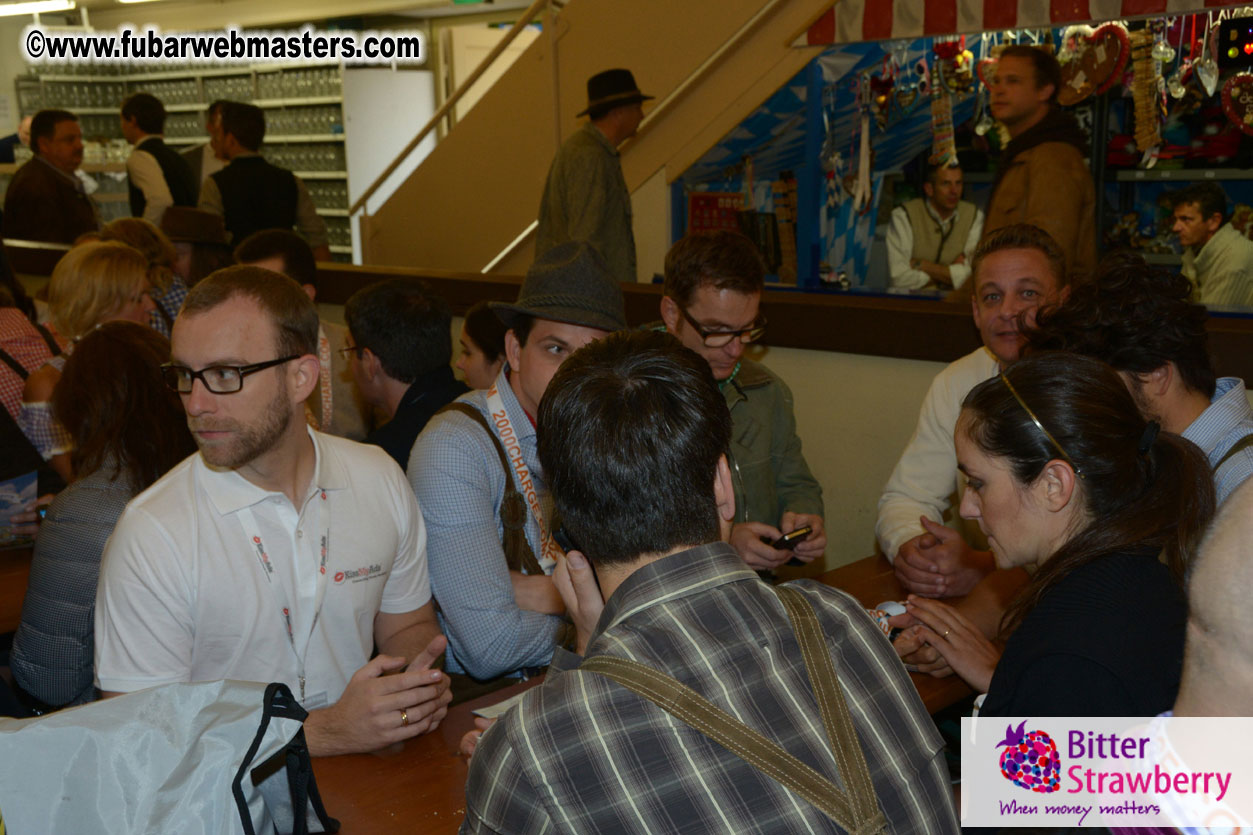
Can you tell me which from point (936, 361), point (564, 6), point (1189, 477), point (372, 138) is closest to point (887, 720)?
point (1189, 477)

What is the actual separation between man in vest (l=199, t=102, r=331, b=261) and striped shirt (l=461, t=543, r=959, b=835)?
5.44 metres

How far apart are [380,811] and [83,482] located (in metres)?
1.23

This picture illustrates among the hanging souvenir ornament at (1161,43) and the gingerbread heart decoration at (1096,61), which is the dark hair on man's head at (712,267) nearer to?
the gingerbread heart decoration at (1096,61)

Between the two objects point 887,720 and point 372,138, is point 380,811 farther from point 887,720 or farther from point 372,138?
point 372,138

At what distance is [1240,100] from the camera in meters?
4.89

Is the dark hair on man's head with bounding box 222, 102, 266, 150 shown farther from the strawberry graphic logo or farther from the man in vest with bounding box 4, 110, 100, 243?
the strawberry graphic logo

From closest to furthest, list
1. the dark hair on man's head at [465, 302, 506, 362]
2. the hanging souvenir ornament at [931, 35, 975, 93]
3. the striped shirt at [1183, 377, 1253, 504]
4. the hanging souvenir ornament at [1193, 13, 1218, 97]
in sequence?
1. the striped shirt at [1183, 377, 1253, 504]
2. the dark hair on man's head at [465, 302, 506, 362]
3. the hanging souvenir ornament at [1193, 13, 1218, 97]
4. the hanging souvenir ornament at [931, 35, 975, 93]

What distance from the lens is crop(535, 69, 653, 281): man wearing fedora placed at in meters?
5.20

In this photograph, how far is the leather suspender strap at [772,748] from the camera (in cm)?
117

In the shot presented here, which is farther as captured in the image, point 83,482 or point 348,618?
point 83,482

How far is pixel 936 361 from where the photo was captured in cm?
385

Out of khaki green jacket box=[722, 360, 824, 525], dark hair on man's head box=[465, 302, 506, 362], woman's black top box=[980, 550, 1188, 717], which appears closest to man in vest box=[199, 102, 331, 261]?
dark hair on man's head box=[465, 302, 506, 362]

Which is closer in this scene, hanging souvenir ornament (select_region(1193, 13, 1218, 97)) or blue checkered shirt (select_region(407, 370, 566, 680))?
blue checkered shirt (select_region(407, 370, 566, 680))

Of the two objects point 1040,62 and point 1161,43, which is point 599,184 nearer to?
point 1040,62
